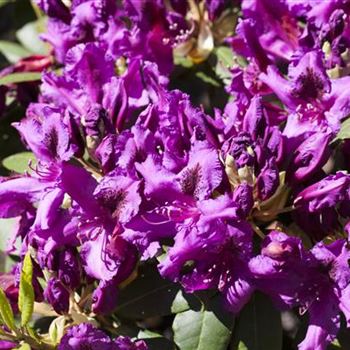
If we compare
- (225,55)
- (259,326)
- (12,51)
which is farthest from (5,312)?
(12,51)

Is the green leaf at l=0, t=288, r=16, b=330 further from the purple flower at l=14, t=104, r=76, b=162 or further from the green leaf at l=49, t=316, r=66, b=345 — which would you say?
the purple flower at l=14, t=104, r=76, b=162

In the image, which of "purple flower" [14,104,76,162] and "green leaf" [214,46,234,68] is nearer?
"purple flower" [14,104,76,162]

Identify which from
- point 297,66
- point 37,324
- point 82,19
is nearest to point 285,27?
point 297,66

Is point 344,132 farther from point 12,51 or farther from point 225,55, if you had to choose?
point 12,51

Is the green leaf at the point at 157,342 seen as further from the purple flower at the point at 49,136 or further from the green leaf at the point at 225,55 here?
the green leaf at the point at 225,55

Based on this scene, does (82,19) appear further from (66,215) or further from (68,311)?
(68,311)

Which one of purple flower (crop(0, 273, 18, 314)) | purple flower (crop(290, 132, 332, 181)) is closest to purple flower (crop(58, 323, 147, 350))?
purple flower (crop(0, 273, 18, 314))

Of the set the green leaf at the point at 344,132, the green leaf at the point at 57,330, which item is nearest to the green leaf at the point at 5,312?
the green leaf at the point at 57,330
